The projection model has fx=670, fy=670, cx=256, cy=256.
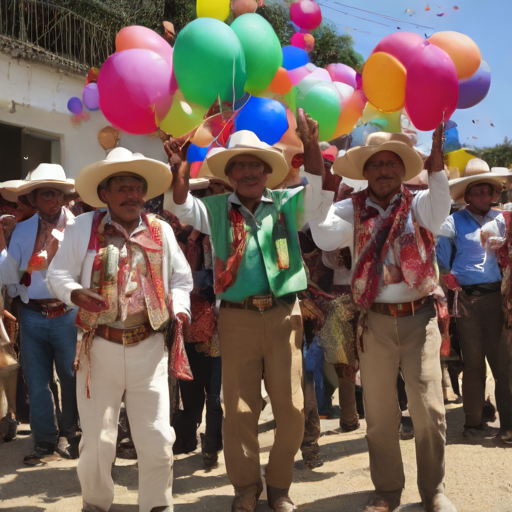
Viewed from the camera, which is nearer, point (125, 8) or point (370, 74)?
point (370, 74)

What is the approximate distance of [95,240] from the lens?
3.80m

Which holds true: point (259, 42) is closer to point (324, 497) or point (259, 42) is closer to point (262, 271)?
point (262, 271)

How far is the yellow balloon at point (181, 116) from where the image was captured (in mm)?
4629

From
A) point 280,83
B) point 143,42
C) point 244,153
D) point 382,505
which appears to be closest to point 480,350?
point 382,505

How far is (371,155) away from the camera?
4105mm

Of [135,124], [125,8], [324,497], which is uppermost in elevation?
[125,8]

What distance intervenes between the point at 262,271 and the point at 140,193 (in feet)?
2.82

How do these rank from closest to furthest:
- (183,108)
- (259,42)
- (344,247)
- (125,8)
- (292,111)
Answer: (344,247), (183,108), (259,42), (292,111), (125,8)

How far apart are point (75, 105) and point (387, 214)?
7867 mm

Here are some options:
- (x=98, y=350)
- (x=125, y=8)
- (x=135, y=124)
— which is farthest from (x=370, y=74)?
(x=125, y=8)

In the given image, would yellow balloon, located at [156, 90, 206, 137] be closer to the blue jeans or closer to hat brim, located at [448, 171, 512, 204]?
the blue jeans

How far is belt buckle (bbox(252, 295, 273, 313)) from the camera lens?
3.95 m

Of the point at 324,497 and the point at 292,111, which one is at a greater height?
the point at 292,111

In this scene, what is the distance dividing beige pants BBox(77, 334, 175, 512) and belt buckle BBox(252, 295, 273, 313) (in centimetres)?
68
